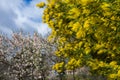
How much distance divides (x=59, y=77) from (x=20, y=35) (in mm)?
7595

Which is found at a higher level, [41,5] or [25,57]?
[25,57]

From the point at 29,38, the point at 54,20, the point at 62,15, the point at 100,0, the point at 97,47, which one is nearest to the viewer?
the point at 100,0

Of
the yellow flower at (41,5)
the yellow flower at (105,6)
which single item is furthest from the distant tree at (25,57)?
the yellow flower at (105,6)

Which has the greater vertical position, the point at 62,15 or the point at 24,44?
the point at 24,44

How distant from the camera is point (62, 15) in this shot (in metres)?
13.6

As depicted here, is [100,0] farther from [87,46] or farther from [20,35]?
[20,35]

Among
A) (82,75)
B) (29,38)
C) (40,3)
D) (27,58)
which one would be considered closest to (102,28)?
(40,3)

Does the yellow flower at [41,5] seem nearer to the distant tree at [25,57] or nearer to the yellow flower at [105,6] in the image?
the yellow flower at [105,6]

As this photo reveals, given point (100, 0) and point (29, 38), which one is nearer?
point (100, 0)

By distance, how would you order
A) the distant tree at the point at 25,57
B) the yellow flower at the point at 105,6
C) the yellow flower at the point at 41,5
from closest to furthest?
the yellow flower at the point at 105,6
the yellow flower at the point at 41,5
the distant tree at the point at 25,57

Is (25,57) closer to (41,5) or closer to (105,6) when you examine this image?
(41,5)

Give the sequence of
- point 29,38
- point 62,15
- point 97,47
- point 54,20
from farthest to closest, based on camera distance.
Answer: point 29,38 → point 54,20 → point 62,15 → point 97,47

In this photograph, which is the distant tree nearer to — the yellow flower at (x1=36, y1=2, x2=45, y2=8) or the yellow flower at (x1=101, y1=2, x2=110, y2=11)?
the yellow flower at (x1=36, y1=2, x2=45, y2=8)

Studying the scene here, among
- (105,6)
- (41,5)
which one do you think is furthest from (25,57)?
(105,6)
